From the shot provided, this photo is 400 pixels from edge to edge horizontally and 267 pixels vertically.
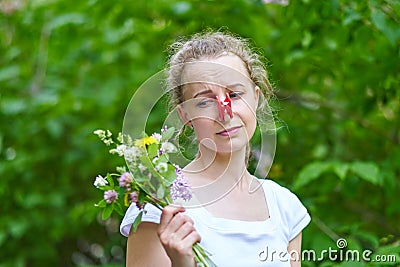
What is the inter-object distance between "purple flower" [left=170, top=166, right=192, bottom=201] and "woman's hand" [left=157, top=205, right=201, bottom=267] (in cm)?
2

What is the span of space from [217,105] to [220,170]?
5.8 inches

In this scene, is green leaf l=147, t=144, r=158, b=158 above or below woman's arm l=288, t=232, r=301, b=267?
above

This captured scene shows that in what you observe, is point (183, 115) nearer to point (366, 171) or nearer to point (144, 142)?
point (144, 142)

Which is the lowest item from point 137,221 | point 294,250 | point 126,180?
point 294,250

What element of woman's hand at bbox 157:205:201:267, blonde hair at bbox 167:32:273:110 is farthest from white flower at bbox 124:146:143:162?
blonde hair at bbox 167:32:273:110

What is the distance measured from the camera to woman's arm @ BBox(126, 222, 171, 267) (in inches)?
56.9

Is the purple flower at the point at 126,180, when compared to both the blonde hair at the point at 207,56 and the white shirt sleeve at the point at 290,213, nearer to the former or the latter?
the blonde hair at the point at 207,56

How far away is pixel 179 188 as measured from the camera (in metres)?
1.33

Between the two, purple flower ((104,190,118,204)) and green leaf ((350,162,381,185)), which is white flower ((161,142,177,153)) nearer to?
purple flower ((104,190,118,204))

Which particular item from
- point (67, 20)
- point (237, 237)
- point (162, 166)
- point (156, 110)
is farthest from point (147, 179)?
point (67, 20)

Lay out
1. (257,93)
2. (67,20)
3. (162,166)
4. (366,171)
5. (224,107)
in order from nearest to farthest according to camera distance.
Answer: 1. (162,166)
2. (224,107)
3. (257,93)
4. (366,171)
5. (67,20)

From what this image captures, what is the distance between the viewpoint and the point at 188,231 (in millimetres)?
1315

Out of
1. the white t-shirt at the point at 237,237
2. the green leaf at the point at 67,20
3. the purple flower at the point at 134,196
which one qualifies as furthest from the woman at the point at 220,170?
the green leaf at the point at 67,20

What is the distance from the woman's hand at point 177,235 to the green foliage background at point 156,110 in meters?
1.00
